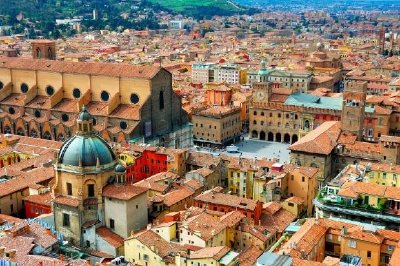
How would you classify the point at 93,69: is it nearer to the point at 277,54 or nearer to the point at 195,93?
the point at 195,93

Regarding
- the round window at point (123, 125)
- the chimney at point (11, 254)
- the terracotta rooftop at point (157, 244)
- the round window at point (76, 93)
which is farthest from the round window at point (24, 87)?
the chimney at point (11, 254)

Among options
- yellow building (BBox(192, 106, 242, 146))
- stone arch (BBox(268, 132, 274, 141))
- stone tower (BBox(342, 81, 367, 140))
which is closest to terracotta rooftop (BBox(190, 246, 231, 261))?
stone tower (BBox(342, 81, 367, 140))

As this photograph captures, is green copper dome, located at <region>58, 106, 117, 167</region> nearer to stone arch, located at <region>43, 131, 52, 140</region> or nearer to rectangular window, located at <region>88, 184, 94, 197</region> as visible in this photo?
rectangular window, located at <region>88, 184, 94, 197</region>

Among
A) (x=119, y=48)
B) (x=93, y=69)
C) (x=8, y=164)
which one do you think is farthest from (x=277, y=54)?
(x=8, y=164)

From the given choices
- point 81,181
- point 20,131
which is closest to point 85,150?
point 81,181

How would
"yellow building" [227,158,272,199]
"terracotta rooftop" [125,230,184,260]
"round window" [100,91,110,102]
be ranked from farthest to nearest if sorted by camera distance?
"round window" [100,91,110,102]
"yellow building" [227,158,272,199]
"terracotta rooftop" [125,230,184,260]
